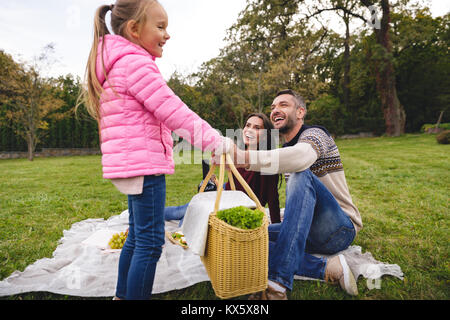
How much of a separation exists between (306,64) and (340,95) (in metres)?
9.06

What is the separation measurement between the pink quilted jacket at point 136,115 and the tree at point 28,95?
20.2 m

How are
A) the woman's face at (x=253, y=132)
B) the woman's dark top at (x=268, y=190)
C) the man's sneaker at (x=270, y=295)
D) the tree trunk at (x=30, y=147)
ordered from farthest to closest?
the tree trunk at (x=30, y=147)
the woman's face at (x=253, y=132)
the woman's dark top at (x=268, y=190)
the man's sneaker at (x=270, y=295)

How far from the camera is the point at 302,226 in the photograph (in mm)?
1874

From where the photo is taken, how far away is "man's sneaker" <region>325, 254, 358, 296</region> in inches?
73.7

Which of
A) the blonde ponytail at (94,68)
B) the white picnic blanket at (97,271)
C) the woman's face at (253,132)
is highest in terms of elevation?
the blonde ponytail at (94,68)

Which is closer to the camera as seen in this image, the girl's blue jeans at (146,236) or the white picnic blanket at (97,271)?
the girl's blue jeans at (146,236)

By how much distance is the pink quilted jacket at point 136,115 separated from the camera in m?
1.45

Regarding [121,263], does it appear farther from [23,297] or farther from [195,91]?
[195,91]

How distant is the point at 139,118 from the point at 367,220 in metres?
3.19

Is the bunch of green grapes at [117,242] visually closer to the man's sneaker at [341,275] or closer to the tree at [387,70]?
the man's sneaker at [341,275]

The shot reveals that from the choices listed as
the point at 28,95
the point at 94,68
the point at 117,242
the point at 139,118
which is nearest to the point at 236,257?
the point at 139,118

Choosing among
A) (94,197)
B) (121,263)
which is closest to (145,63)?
(121,263)

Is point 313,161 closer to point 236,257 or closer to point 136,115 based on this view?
point 236,257

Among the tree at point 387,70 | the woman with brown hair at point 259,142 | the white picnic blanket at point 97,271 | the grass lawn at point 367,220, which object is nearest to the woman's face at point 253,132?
the woman with brown hair at point 259,142
